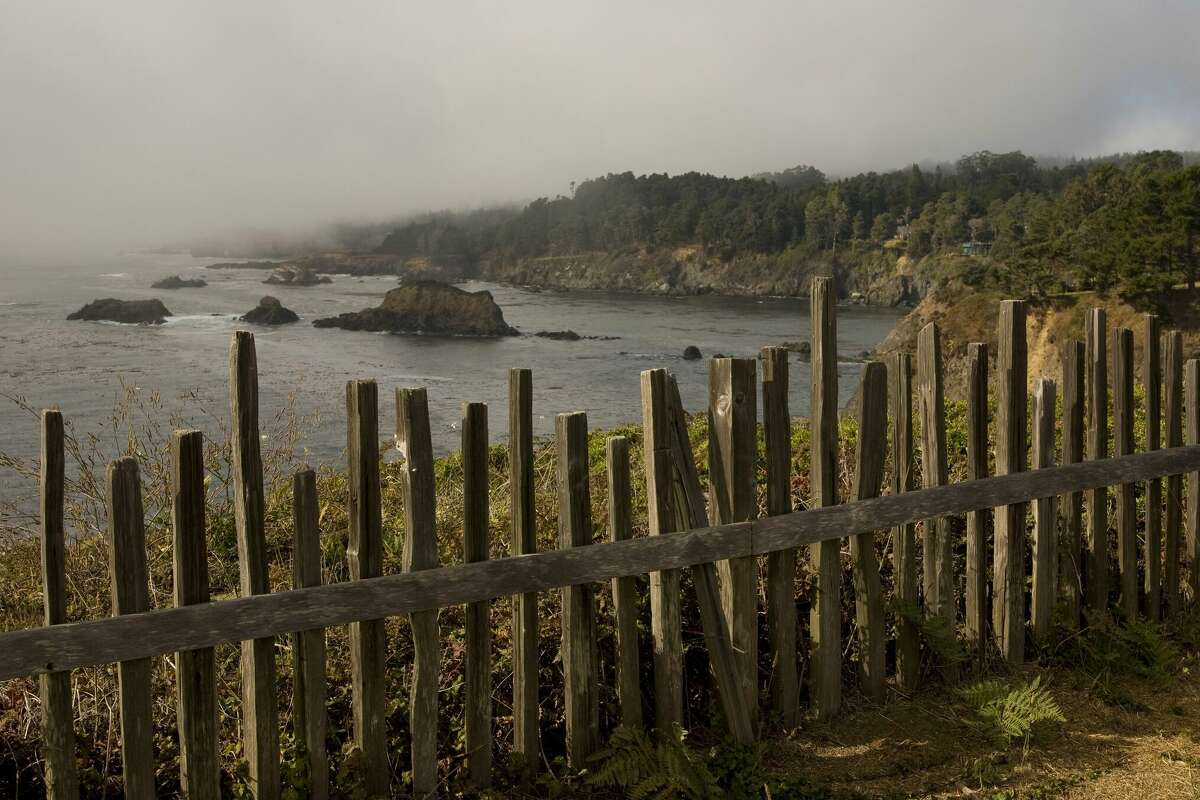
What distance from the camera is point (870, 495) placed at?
5.26 metres

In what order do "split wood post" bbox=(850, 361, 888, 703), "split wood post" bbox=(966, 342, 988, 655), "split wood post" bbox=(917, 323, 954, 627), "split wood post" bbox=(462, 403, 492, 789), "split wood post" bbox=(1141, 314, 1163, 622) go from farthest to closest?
"split wood post" bbox=(1141, 314, 1163, 622) < "split wood post" bbox=(966, 342, 988, 655) < "split wood post" bbox=(917, 323, 954, 627) < "split wood post" bbox=(850, 361, 888, 703) < "split wood post" bbox=(462, 403, 492, 789)

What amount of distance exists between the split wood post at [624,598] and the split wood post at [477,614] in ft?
1.90

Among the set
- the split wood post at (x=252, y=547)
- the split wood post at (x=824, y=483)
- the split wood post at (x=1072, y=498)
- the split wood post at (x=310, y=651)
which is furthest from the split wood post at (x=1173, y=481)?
the split wood post at (x=252, y=547)

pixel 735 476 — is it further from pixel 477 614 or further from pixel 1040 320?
pixel 1040 320

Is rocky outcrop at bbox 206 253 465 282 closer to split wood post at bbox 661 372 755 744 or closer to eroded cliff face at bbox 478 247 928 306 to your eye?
eroded cliff face at bbox 478 247 928 306

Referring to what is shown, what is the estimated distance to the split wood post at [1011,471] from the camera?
18.6ft

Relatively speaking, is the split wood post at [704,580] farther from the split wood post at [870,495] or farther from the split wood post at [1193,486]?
the split wood post at [1193,486]

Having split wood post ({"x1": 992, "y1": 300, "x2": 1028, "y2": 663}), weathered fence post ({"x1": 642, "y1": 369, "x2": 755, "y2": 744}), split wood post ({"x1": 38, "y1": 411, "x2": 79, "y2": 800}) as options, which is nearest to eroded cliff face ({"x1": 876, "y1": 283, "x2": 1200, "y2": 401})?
split wood post ({"x1": 992, "y1": 300, "x2": 1028, "y2": 663})

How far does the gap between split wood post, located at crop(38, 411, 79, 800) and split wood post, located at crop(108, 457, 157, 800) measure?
177 millimetres

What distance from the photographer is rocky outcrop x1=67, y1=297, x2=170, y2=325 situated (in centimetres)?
4794

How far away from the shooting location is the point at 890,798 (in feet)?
15.0

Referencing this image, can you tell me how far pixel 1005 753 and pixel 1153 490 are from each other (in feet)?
7.57

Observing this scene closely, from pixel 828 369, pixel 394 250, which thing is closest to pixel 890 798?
pixel 828 369

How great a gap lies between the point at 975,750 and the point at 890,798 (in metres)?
0.71
